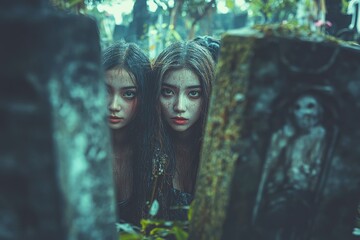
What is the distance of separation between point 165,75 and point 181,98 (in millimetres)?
237

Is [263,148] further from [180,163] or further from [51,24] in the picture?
[180,163]

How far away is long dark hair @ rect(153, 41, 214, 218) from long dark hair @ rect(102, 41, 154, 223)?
97 mm

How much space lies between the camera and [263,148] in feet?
5.20

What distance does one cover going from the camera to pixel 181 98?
272cm

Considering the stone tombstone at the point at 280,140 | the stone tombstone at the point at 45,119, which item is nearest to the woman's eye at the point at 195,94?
the stone tombstone at the point at 280,140

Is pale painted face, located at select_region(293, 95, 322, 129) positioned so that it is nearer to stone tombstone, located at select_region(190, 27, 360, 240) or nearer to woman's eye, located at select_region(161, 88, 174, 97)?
stone tombstone, located at select_region(190, 27, 360, 240)

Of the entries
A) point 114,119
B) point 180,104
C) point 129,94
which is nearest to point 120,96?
point 129,94

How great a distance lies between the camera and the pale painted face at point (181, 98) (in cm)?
273

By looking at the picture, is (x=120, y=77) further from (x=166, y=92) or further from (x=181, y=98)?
(x=181, y=98)

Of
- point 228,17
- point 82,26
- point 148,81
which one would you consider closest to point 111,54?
point 148,81

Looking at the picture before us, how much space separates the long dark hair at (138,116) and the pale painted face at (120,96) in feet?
0.17

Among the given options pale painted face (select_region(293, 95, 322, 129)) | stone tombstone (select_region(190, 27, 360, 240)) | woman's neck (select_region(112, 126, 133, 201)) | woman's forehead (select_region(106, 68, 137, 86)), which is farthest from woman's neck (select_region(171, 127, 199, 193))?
pale painted face (select_region(293, 95, 322, 129))

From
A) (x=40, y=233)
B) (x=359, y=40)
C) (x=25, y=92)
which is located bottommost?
(x=40, y=233)

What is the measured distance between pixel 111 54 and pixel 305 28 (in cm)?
167
